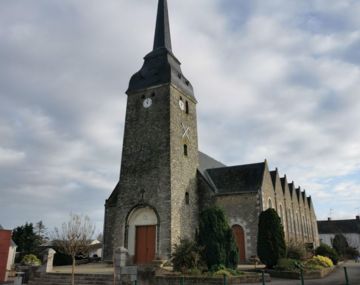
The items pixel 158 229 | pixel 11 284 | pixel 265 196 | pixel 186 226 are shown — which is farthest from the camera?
pixel 265 196

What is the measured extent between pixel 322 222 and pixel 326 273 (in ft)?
162

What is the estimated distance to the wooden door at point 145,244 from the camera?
19.5 m


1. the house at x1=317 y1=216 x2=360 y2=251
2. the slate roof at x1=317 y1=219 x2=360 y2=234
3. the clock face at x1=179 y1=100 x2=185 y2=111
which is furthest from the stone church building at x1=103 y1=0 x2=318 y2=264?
the slate roof at x1=317 y1=219 x2=360 y2=234

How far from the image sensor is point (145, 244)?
1988 cm

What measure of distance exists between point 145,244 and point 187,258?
602cm

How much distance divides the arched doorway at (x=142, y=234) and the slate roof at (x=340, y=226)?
1804 inches

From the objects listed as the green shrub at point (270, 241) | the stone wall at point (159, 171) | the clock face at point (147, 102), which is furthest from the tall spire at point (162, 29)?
the green shrub at point (270, 241)

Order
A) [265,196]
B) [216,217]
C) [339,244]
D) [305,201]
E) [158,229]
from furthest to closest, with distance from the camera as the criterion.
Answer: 1. [339,244]
2. [305,201]
3. [265,196]
4. [158,229]
5. [216,217]

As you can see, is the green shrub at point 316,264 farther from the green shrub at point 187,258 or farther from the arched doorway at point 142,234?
the arched doorway at point 142,234

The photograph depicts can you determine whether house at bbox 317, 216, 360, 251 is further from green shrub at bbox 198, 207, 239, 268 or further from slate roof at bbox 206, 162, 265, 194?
green shrub at bbox 198, 207, 239, 268

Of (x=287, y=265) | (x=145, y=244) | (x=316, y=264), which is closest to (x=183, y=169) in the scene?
(x=145, y=244)

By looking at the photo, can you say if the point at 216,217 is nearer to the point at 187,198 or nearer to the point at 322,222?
the point at 187,198

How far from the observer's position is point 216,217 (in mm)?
15047

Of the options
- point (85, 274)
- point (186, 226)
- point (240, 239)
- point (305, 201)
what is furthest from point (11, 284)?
point (305, 201)
